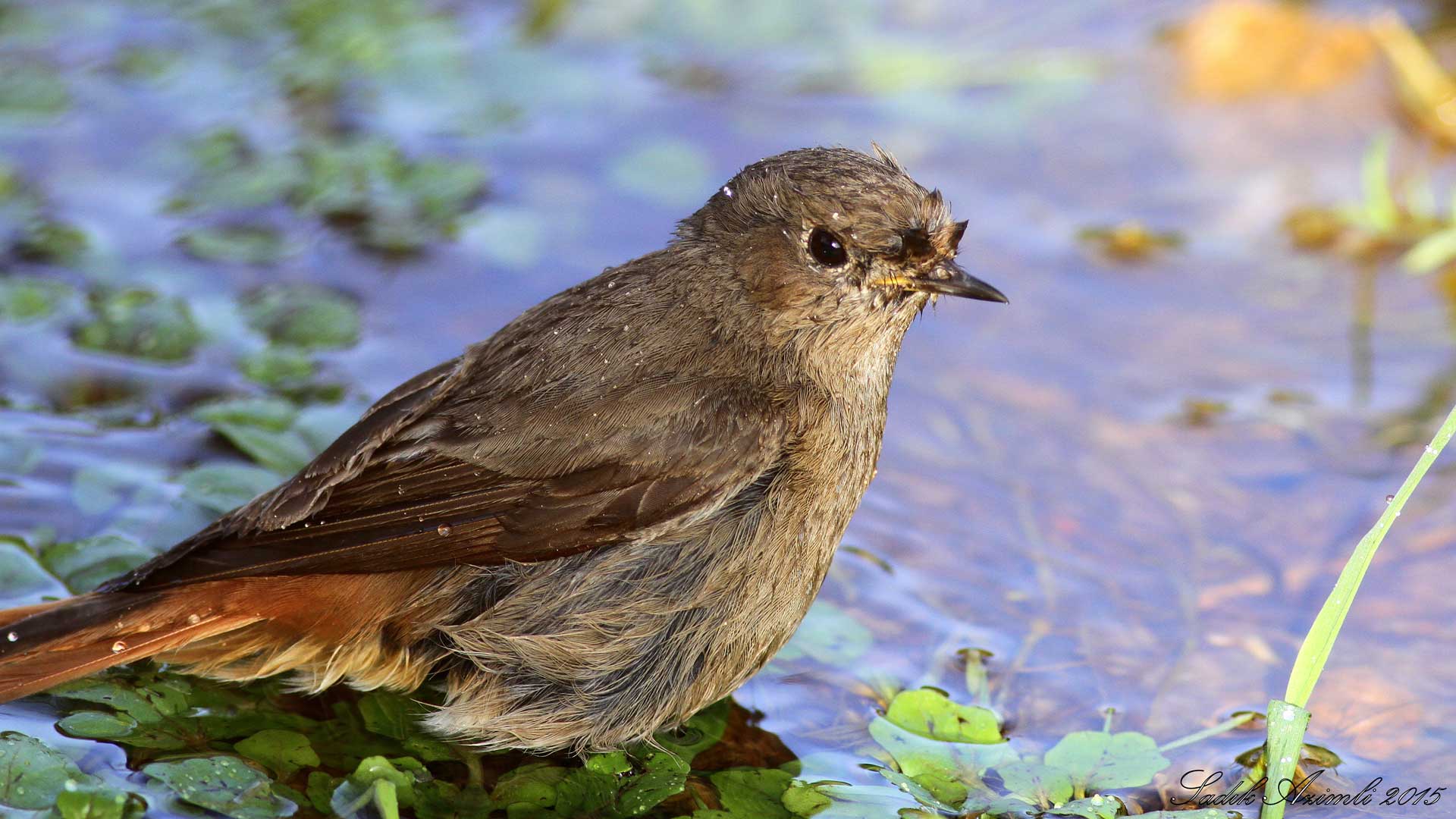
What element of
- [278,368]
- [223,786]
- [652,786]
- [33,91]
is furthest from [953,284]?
[33,91]

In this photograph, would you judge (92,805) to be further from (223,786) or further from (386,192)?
(386,192)

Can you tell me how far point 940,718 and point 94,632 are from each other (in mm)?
2087

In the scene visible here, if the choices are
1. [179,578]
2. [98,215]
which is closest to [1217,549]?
[179,578]

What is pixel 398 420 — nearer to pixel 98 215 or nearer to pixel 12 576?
pixel 12 576

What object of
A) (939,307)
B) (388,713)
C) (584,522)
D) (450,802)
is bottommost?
(450,802)

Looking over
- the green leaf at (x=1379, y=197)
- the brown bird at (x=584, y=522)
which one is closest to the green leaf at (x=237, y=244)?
the brown bird at (x=584, y=522)

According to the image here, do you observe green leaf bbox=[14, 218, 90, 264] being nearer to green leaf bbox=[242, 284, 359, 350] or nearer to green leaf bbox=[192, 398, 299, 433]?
green leaf bbox=[242, 284, 359, 350]

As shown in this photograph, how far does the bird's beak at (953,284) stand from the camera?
401 centimetres

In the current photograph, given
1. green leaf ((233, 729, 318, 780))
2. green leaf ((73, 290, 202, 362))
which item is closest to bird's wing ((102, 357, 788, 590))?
green leaf ((233, 729, 318, 780))

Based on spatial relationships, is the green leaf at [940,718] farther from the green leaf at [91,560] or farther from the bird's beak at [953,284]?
the green leaf at [91,560]

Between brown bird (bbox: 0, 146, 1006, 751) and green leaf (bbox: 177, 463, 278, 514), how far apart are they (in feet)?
2.25

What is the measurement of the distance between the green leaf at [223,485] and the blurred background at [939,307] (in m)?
0.02

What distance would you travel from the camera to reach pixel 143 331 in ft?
17.4

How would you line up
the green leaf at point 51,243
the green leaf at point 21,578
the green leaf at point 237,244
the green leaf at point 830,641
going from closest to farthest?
the green leaf at point 21,578 → the green leaf at point 830,641 → the green leaf at point 51,243 → the green leaf at point 237,244
